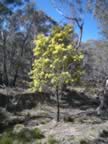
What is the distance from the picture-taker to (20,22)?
3253 centimetres

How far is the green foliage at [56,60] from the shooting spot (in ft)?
53.2

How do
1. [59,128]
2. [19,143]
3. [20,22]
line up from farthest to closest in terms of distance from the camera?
1. [20,22]
2. [59,128]
3. [19,143]

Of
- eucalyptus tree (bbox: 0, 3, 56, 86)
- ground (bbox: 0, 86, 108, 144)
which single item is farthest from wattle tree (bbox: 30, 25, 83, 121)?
eucalyptus tree (bbox: 0, 3, 56, 86)

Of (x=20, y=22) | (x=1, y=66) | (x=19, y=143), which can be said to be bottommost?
(x=19, y=143)

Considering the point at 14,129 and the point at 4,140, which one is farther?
the point at 14,129

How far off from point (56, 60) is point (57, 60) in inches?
2.2

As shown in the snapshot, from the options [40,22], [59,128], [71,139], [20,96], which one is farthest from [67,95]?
[71,139]

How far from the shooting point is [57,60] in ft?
53.0

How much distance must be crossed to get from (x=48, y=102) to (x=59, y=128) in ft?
26.4

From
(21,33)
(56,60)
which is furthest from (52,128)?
(21,33)

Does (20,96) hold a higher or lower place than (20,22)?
lower

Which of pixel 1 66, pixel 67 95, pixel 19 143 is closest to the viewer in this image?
pixel 19 143

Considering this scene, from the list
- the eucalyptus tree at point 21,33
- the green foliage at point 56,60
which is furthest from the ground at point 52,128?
the eucalyptus tree at point 21,33

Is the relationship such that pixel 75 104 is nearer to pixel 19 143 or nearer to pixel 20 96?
pixel 20 96
